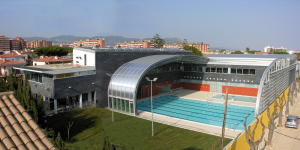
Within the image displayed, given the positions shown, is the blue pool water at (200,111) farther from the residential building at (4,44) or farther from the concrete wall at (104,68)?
the residential building at (4,44)

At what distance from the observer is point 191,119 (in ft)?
80.3

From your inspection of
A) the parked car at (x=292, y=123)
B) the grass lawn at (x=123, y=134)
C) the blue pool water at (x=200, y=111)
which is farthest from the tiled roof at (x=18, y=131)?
the parked car at (x=292, y=123)

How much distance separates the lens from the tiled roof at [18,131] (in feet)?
17.0

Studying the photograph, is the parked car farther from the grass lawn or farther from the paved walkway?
the grass lawn

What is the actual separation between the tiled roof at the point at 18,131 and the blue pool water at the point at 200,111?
64.4 ft

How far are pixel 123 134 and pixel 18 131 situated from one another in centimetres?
1432

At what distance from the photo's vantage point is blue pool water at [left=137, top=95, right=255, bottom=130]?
23719 mm

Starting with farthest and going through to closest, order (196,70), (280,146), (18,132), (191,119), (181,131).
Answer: (196,70) < (191,119) < (181,131) < (280,146) < (18,132)

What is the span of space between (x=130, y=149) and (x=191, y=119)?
1049 centimetres

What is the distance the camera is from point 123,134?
19.2m

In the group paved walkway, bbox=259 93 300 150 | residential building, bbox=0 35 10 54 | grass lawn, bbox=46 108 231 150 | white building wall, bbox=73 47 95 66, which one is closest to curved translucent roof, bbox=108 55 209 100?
grass lawn, bbox=46 108 231 150

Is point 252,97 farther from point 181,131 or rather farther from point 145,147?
point 145,147

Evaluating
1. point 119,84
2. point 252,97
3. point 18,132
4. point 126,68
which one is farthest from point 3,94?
point 252,97

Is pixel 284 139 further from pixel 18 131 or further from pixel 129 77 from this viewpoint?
pixel 18 131
